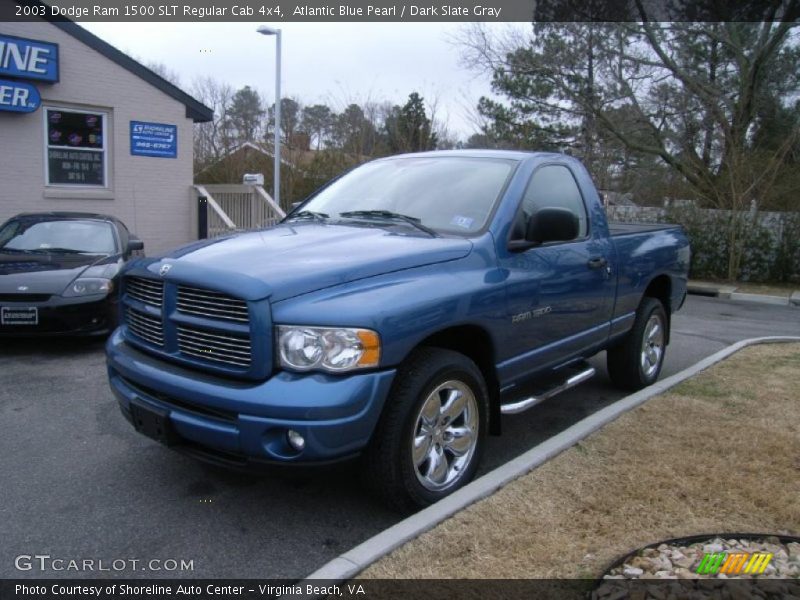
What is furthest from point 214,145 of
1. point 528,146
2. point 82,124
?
point 82,124

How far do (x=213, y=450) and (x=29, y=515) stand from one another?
3.52ft

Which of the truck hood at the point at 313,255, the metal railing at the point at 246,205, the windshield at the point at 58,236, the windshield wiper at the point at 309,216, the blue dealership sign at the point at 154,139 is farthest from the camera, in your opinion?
the metal railing at the point at 246,205

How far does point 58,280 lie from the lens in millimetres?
6621

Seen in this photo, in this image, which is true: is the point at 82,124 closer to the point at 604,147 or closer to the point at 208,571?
the point at 208,571

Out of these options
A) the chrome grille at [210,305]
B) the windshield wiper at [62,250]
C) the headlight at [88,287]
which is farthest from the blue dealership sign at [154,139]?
the chrome grille at [210,305]

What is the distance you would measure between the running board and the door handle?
766 mm

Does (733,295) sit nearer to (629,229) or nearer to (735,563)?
(629,229)

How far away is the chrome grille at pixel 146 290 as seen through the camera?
3.48 m

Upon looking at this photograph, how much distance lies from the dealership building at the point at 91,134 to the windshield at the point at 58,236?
467 cm

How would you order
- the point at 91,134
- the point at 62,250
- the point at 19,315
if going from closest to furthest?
1. the point at 19,315
2. the point at 62,250
3. the point at 91,134

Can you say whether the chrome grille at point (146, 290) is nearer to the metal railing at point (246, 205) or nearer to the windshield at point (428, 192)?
the windshield at point (428, 192)

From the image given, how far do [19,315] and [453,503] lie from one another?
4956mm

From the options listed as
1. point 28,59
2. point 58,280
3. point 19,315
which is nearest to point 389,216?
point 58,280

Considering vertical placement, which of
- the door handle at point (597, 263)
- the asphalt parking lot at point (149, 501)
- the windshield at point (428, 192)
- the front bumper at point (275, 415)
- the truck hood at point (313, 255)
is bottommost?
the asphalt parking lot at point (149, 501)
